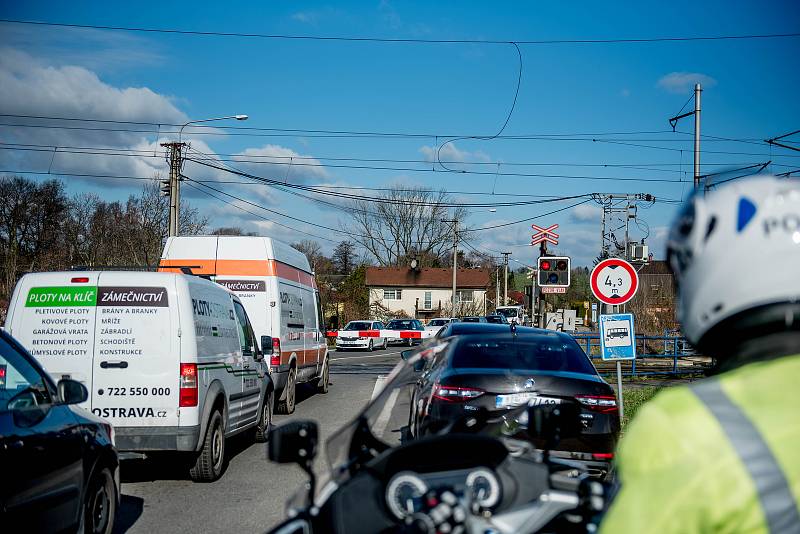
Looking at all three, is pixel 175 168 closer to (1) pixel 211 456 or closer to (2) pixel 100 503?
(1) pixel 211 456

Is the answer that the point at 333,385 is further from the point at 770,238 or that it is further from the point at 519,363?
the point at 770,238

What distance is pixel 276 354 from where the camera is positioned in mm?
13766

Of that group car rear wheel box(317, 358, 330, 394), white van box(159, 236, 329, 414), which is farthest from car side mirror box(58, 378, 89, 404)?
car rear wheel box(317, 358, 330, 394)

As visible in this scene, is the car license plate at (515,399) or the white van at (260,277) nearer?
the car license plate at (515,399)

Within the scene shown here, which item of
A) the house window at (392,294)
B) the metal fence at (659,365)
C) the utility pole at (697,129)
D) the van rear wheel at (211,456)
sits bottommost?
the van rear wheel at (211,456)

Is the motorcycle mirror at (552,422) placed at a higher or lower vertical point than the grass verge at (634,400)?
higher

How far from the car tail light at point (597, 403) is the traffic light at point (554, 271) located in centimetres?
1306

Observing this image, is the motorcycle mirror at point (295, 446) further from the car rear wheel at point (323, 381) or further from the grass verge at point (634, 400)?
the car rear wheel at point (323, 381)

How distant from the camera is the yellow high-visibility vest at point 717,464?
1384 millimetres

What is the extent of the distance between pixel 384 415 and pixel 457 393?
11.6 feet

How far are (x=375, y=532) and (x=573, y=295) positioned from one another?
8224 cm

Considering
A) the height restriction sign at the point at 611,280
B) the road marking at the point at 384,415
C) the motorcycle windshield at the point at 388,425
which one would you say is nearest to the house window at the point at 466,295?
the height restriction sign at the point at 611,280

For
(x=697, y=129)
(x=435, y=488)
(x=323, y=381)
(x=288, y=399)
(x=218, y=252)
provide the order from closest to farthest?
(x=435, y=488)
(x=218, y=252)
(x=288, y=399)
(x=323, y=381)
(x=697, y=129)

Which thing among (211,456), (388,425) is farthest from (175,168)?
(388,425)
